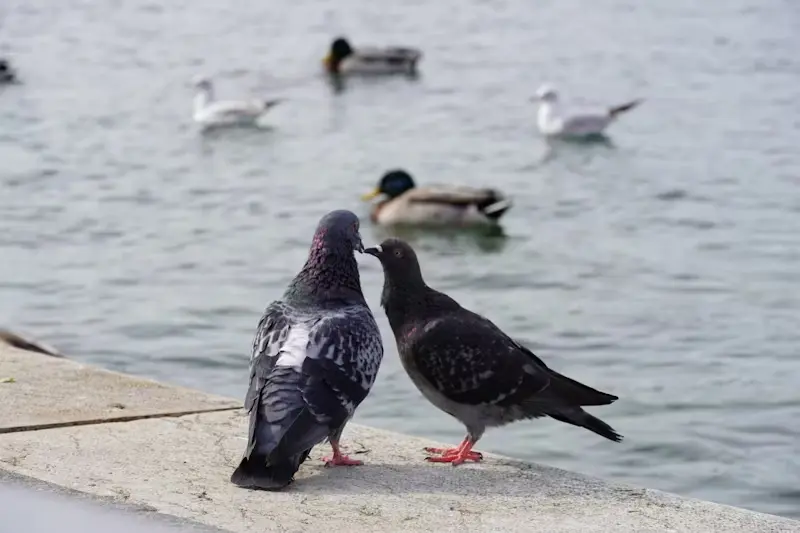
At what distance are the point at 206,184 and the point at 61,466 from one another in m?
14.8

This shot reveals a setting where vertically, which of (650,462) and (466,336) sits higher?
(466,336)

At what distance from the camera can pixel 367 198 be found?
18.4 meters

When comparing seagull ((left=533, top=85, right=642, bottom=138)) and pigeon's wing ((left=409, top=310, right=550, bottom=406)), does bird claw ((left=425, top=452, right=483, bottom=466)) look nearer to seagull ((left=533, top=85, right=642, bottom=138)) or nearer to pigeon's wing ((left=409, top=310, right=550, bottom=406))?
pigeon's wing ((left=409, top=310, right=550, bottom=406))

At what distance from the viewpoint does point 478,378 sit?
6.11 m

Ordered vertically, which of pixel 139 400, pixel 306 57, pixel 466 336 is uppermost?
pixel 466 336

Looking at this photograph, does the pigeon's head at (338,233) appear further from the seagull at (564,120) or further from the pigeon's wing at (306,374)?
the seagull at (564,120)

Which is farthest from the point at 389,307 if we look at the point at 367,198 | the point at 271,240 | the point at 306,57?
the point at 306,57

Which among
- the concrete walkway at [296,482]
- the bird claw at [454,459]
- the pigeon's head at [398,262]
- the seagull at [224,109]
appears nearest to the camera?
the concrete walkway at [296,482]

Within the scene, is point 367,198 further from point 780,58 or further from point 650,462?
point 780,58

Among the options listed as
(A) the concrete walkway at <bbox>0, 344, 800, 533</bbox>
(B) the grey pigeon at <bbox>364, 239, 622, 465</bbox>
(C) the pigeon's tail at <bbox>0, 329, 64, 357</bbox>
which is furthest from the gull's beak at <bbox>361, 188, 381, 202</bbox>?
(B) the grey pigeon at <bbox>364, 239, 622, 465</bbox>

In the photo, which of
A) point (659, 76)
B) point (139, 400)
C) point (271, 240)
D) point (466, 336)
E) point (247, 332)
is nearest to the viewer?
point (466, 336)

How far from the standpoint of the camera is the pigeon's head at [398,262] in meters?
6.41

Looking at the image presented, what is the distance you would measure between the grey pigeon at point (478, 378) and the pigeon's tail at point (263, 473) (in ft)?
3.18

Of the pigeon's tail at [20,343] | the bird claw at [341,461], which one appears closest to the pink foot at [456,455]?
the bird claw at [341,461]
